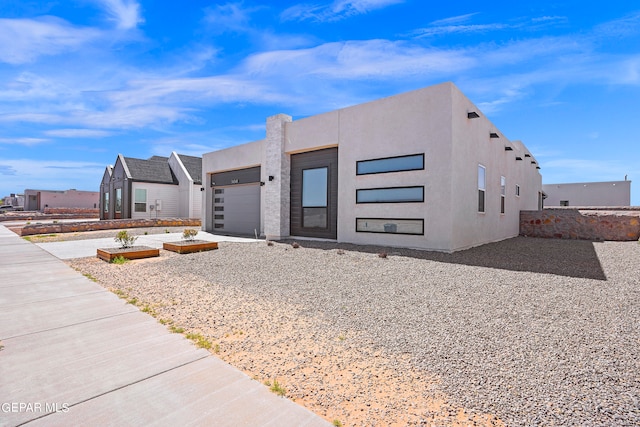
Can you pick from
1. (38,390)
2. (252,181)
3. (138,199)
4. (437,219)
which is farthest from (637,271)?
(138,199)

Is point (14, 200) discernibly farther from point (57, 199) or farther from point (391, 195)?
point (391, 195)

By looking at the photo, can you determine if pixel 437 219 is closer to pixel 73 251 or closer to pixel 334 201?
pixel 334 201

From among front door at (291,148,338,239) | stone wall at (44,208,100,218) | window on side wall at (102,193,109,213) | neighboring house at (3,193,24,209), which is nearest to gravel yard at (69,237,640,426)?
front door at (291,148,338,239)

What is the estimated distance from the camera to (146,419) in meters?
2.18

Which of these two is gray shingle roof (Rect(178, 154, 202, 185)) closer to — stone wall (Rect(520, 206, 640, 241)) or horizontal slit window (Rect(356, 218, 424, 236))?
horizontal slit window (Rect(356, 218, 424, 236))

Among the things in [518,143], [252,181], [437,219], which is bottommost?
[437,219]

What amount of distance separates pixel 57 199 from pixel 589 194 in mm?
68706

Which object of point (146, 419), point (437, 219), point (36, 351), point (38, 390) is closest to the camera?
point (146, 419)

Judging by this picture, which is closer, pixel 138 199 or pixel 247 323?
pixel 247 323

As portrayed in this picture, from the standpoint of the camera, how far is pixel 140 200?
26.0 m

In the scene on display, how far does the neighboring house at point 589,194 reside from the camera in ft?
104

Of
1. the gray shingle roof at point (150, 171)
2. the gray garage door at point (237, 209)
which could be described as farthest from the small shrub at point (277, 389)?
the gray shingle roof at point (150, 171)

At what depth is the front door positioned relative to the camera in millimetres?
12570

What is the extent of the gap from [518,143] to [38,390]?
25.0 metres
